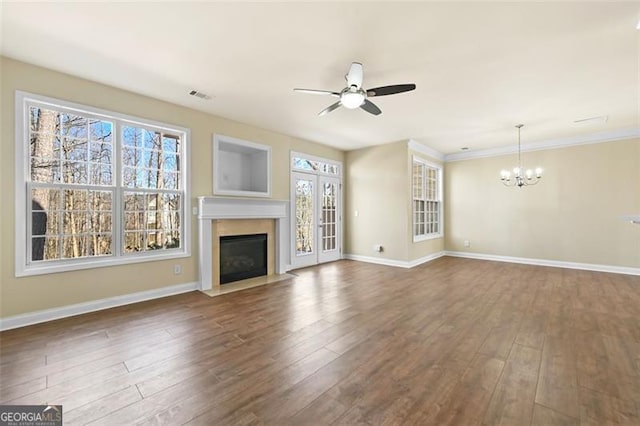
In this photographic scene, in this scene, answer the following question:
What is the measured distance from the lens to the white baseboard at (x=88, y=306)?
2947 millimetres

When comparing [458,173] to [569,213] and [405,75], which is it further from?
[405,75]

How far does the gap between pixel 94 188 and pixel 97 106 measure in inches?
42.1

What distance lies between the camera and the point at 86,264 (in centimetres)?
340

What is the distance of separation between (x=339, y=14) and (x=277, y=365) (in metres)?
2.96

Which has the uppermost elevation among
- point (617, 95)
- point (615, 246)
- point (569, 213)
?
point (617, 95)

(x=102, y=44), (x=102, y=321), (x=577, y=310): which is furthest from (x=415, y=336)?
(x=102, y=44)

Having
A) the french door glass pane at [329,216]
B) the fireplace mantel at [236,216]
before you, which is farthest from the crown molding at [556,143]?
the fireplace mantel at [236,216]

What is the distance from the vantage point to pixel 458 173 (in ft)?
25.0

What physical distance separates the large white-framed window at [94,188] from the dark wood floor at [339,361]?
87 cm

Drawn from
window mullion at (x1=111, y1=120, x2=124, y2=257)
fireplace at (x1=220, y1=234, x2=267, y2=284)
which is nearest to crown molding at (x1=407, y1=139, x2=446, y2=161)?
fireplace at (x1=220, y1=234, x2=267, y2=284)

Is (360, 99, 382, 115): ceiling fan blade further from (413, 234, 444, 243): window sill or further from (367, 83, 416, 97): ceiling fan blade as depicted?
(413, 234, 444, 243): window sill

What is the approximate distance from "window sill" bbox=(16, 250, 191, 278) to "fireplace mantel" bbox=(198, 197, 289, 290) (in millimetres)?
409

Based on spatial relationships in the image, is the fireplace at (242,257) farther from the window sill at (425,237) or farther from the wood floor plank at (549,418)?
the wood floor plank at (549,418)

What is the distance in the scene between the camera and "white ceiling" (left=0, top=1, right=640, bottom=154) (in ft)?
7.34
